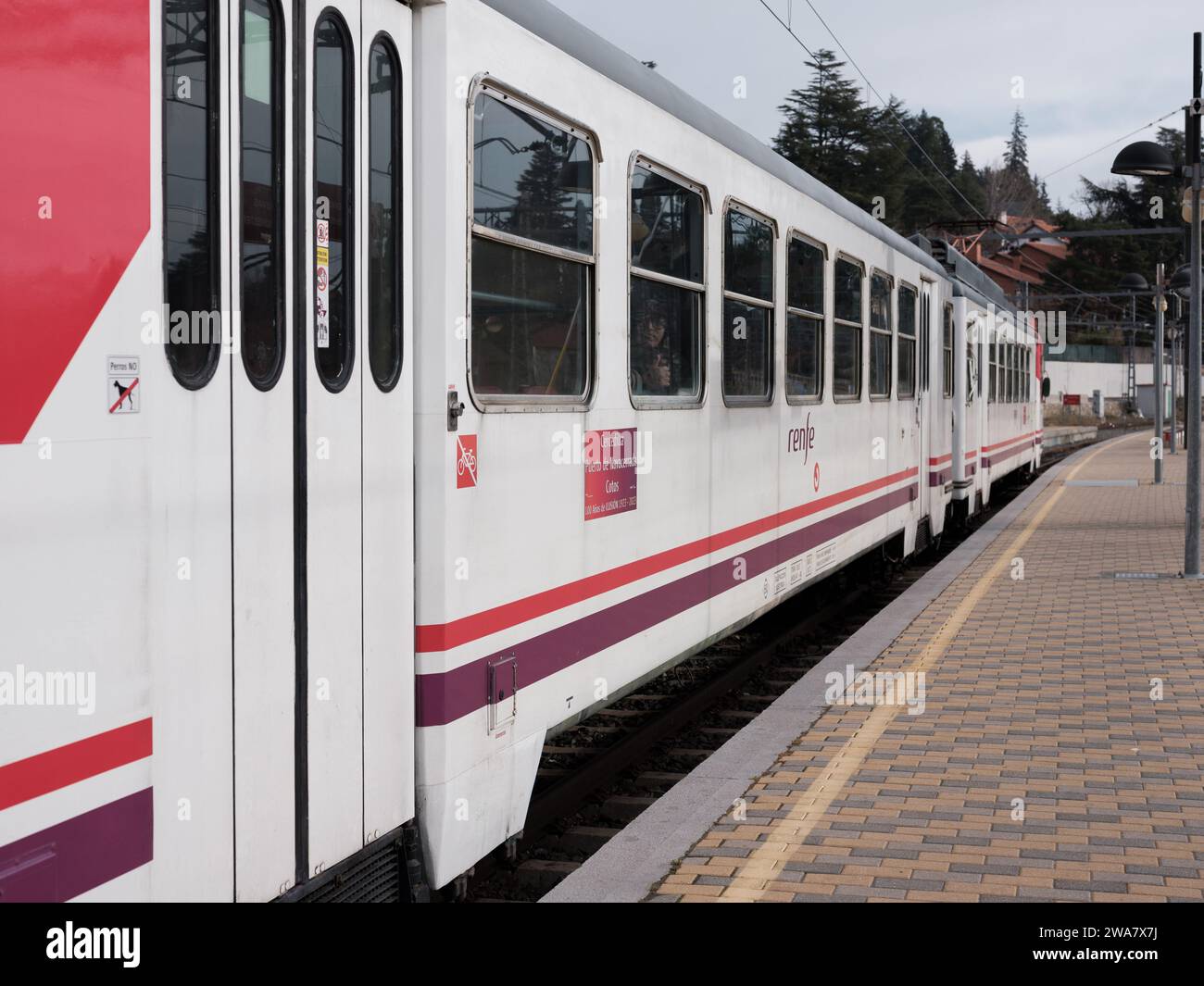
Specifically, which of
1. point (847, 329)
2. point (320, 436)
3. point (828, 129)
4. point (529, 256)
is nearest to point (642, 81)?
point (529, 256)

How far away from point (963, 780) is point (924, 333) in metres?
8.48

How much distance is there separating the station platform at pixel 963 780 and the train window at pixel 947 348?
496cm

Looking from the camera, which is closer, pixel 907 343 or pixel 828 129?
pixel 907 343

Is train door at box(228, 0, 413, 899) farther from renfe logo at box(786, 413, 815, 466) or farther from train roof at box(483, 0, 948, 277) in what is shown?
renfe logo at box(786, 413, 815, 466)

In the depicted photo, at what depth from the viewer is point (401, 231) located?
415 centimetres

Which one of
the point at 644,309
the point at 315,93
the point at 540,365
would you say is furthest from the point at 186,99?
the point at 644,309

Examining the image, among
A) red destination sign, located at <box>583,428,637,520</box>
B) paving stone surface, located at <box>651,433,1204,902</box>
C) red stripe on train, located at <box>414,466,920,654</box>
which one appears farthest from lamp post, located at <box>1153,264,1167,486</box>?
red destination sign, located at <box>583,428,637,520</box>

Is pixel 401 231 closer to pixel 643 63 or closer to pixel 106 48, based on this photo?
pixel 106 48

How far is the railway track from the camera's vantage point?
556 centimetres

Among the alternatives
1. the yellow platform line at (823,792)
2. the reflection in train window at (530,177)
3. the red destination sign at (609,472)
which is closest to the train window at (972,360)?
the yellow platform line at (823,792)

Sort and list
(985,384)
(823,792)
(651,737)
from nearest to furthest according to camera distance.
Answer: (823,792) < (651,737) < (985,384)

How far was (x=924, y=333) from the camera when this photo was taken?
45.3 feet
